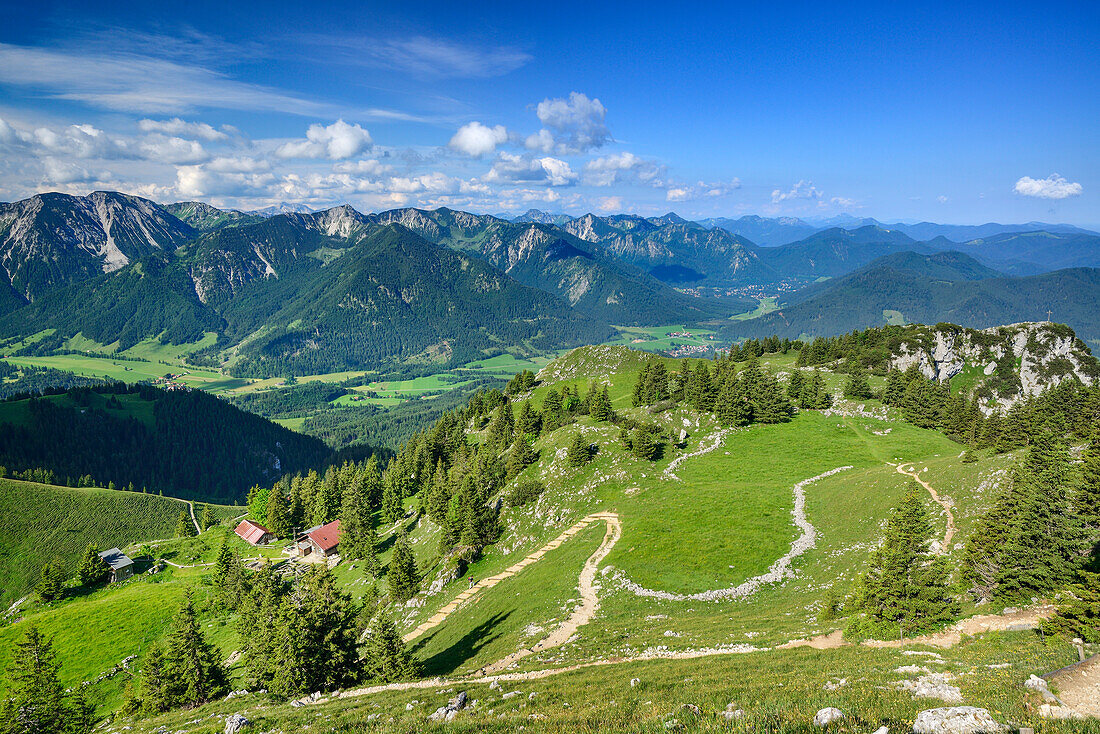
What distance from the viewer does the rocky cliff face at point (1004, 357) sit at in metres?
134

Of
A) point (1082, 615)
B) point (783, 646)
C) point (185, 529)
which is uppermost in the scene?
point (1082, 615)

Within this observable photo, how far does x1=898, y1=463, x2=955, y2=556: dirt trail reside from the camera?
139ft

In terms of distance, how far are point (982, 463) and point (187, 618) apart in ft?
294

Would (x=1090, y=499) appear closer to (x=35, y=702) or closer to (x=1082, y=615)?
(x=1082, y=615)

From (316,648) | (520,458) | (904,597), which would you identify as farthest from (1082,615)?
(520,458)

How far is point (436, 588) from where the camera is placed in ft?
222

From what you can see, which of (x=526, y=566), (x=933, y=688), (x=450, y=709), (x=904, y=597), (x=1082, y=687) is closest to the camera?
(x=1082, y=687)

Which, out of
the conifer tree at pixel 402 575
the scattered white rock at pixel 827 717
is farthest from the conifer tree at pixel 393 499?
the scattered white rock at pixel 827 717

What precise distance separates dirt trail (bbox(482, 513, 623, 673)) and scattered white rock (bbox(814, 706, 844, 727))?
1061 inches

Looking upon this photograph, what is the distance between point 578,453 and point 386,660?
49.4 metres

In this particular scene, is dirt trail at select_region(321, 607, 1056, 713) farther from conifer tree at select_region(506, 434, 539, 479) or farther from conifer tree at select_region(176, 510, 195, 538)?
conifer tree at select_region(176, 510, 195, 538)

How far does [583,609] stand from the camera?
151 feet

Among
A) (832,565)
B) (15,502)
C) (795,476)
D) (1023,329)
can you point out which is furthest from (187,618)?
(1023,329)

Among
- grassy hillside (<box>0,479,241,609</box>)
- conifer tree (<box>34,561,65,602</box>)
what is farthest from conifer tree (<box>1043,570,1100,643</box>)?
grassy hillside (<box>0,479,241,609</box>)
